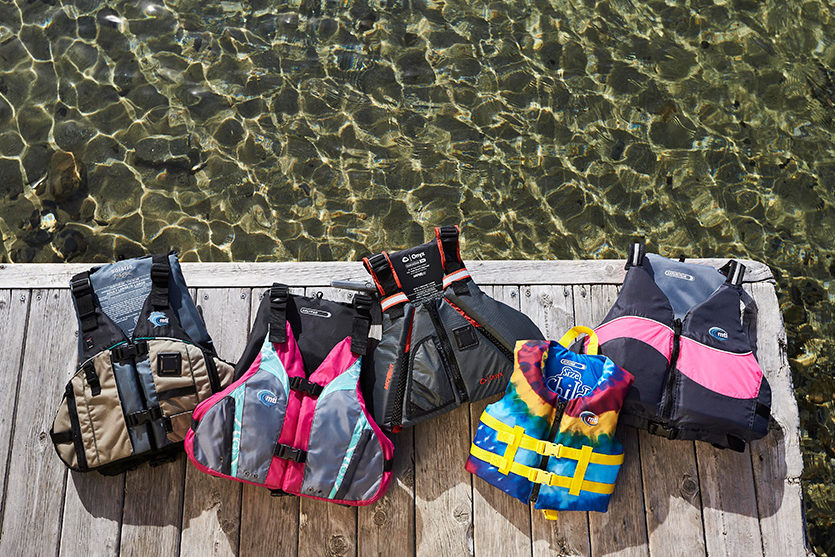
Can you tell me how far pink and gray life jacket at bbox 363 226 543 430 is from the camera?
3314 millimetres

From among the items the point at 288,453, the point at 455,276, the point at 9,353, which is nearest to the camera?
the point at 288,453

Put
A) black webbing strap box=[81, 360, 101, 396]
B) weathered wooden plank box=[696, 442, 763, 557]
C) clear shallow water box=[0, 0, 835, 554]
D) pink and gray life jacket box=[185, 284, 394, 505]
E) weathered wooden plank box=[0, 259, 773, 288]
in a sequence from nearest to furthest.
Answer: pink and gray life jacket box=[185, 284, 394, 505]
black webbing strap box=[81, 360, 101, 396]
weathered wooden plank box=[696, 442, 763, 557]
weathered wooden plank box=[0, 259, 773, 288]
clear shallow water box=[0, 0, 835, 554]

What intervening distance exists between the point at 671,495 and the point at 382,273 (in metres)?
1.83

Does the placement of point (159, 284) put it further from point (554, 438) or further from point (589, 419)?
point (589, 419)

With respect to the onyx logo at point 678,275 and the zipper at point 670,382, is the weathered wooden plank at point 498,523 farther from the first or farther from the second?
the onyx logo at point 678,275

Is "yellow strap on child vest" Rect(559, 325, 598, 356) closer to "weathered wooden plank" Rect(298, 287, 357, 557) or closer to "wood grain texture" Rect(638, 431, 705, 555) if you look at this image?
"wood grain texture" Rect(638, 431, 705, 555)

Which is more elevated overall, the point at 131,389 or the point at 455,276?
the point at 455,276

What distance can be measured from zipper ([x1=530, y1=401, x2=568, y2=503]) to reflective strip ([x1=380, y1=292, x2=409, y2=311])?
91 cm

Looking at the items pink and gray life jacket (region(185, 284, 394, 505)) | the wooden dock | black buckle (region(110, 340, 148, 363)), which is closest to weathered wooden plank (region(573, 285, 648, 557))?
the wooden dock

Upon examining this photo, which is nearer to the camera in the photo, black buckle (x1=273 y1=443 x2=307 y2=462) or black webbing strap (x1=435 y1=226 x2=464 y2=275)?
black buckle (x1=273 y1=443 x2=307 y2=462)

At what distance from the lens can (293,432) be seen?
10.6ft

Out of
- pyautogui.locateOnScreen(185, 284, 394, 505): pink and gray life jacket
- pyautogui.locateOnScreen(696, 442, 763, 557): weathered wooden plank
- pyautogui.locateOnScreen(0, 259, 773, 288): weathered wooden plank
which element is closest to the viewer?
pyautogui.locateOnScreen(185, 284, 394, 505): pink and gray life jacket

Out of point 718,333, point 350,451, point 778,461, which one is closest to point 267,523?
point 350,451

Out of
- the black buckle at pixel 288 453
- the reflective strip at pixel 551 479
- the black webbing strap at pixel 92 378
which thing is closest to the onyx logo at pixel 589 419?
the reflective strip at pixel 551 479
